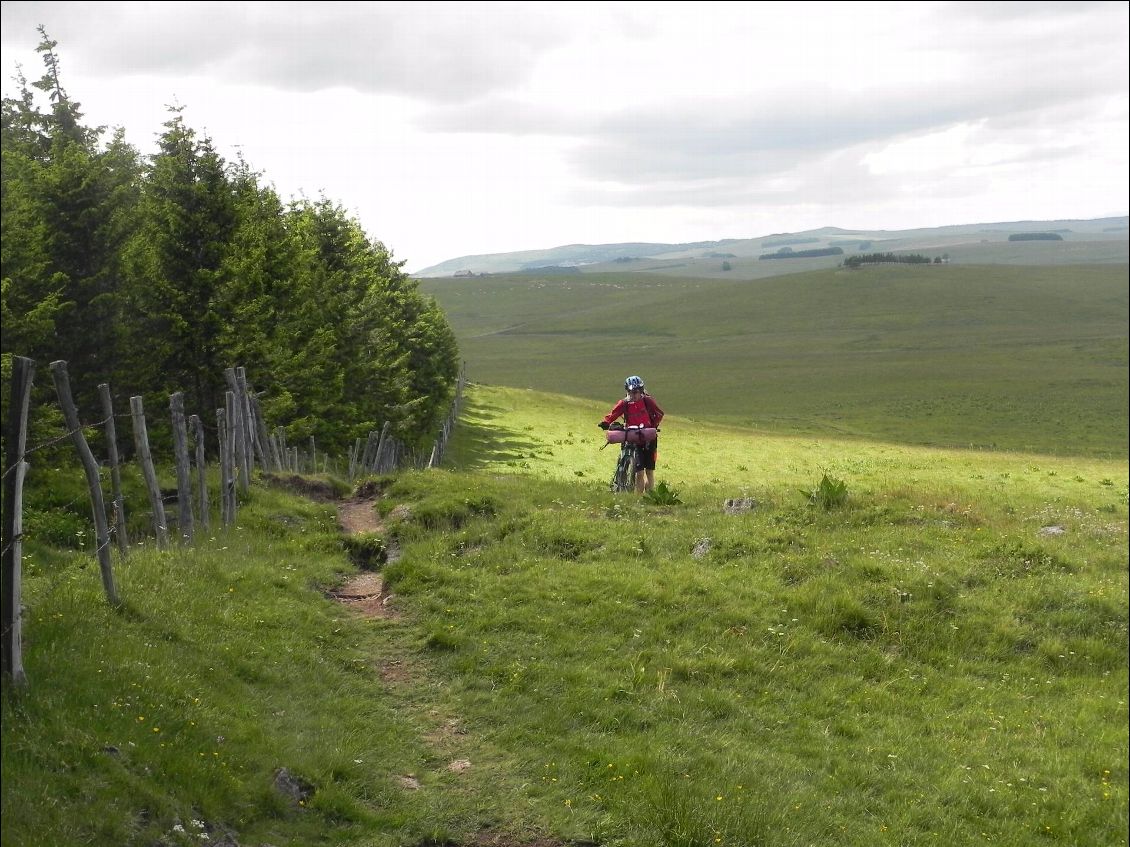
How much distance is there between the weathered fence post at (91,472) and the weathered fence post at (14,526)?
1040 mm

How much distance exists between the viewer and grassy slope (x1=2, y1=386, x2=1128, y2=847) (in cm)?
706

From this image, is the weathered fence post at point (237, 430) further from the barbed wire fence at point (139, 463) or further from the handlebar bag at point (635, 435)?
the handlebar bag at point (635, 435)

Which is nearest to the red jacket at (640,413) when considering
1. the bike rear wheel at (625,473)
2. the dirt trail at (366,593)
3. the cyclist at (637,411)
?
the cyclist at (637,411)

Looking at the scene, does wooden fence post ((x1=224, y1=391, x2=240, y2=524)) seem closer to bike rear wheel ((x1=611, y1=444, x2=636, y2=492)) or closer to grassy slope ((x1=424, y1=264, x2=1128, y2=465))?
bike rear wheel ((x1=611, y1=444, x2=636, y2=492))

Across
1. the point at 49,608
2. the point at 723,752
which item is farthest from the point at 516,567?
the point at 49,608

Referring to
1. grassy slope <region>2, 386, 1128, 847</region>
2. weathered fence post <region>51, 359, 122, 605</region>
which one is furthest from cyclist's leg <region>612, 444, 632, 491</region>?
weathered fence post <region>51, 359, 122, 605</region>

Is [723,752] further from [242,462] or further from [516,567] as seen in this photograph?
[242,462]

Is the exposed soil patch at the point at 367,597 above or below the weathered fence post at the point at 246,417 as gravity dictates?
below

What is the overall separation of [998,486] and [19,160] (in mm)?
30676

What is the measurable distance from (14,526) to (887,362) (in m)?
123

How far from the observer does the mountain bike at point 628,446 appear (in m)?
20.6

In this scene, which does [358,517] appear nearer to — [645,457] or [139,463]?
[139,463]

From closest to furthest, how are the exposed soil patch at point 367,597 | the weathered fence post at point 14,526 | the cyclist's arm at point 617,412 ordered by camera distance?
the weathered fence post at point 14,526
the exposed soil patch at point 367,597
the cyclist's arm at point 617,412

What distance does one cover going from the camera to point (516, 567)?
1415 cm
